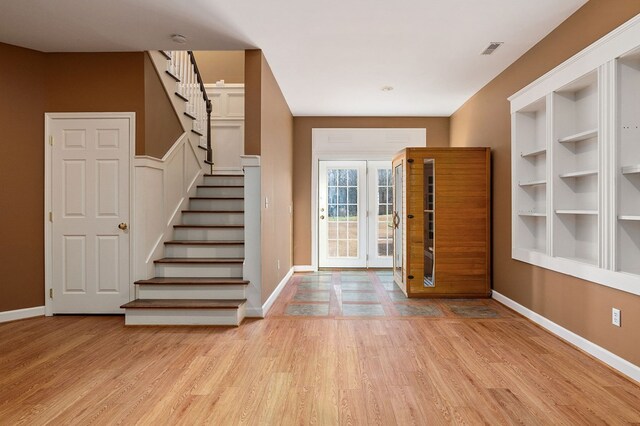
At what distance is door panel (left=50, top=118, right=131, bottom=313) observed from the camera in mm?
4176

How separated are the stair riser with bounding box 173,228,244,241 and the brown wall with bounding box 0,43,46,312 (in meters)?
1.38

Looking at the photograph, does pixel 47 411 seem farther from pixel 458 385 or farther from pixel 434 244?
pixel 434 244

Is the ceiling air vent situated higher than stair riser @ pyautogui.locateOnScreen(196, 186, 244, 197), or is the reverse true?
the ceiling air vent

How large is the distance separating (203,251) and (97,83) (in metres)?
2.09

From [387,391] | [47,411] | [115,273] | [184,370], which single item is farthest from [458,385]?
[115,273]

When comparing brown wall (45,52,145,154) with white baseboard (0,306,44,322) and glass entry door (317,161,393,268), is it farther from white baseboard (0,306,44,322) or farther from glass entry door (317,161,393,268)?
glass entry door (317,161,393,268)

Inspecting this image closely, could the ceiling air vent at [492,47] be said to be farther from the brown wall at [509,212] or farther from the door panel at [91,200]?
the door panel at [91,200]

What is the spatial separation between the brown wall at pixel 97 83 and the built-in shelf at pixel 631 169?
166 inches

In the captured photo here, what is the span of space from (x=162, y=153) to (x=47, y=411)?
3.03 meters

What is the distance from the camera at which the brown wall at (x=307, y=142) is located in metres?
7.12

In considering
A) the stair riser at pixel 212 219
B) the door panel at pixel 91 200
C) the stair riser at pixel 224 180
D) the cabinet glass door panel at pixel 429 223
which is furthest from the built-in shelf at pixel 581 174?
the door panel at pixel 91 200

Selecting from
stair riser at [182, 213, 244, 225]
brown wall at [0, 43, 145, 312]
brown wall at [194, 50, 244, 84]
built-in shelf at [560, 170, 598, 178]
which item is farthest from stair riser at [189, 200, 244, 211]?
built-in shelf at [560, 170, 598, 178]

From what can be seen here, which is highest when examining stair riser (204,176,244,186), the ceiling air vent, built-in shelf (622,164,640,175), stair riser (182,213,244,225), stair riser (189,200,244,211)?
the ceiling air vent

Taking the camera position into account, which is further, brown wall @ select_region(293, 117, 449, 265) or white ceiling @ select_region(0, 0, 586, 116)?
brown wall @ select_region(293, 117, 449, 265)
